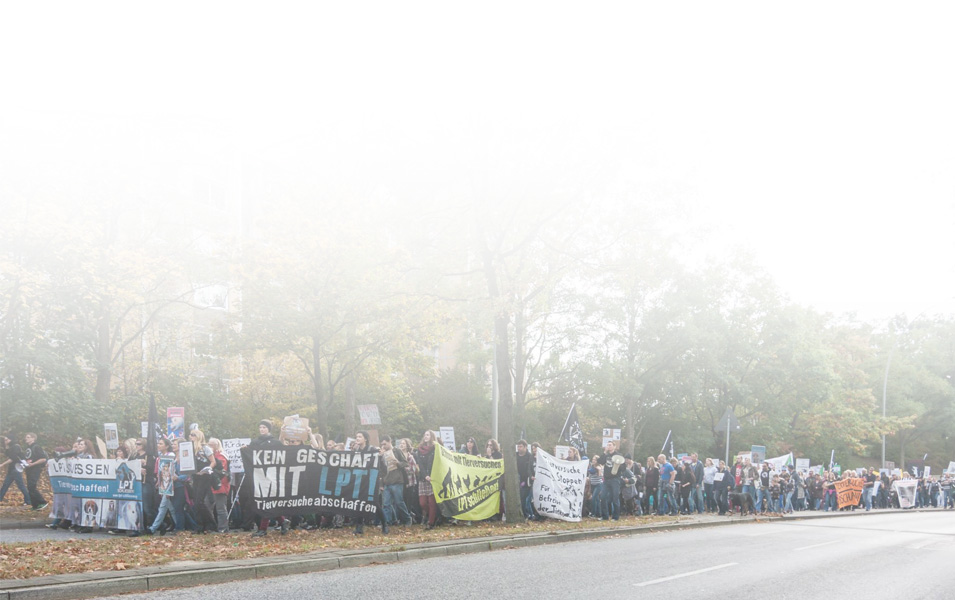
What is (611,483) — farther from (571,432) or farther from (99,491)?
(99,491)

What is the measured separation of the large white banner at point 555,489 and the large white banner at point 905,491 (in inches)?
1023

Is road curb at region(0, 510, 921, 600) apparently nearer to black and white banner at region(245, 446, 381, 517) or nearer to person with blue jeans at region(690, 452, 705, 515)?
black and white banner at region(245, 446, 381, 517)

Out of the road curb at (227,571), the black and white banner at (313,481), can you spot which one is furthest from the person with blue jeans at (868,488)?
the black and white banner at (313,481)

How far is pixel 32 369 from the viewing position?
1031 inches

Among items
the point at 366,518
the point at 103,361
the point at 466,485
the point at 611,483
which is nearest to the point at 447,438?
the point at 611,483

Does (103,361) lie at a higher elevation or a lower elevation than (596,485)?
higher

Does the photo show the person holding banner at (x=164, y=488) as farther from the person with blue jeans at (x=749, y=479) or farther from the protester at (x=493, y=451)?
the person with blue jeans at (x=749, y=479)

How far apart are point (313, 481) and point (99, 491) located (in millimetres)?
3815

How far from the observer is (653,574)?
1087 cm

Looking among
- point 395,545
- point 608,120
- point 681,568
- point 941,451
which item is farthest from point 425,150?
point 941,451

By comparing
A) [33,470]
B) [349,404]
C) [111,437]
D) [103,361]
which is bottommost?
[33,470]

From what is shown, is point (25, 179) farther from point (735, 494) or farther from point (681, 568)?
point (735, 494)

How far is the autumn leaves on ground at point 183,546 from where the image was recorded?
9.66m

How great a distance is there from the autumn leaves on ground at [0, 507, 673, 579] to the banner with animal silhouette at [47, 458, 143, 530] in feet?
1.60
